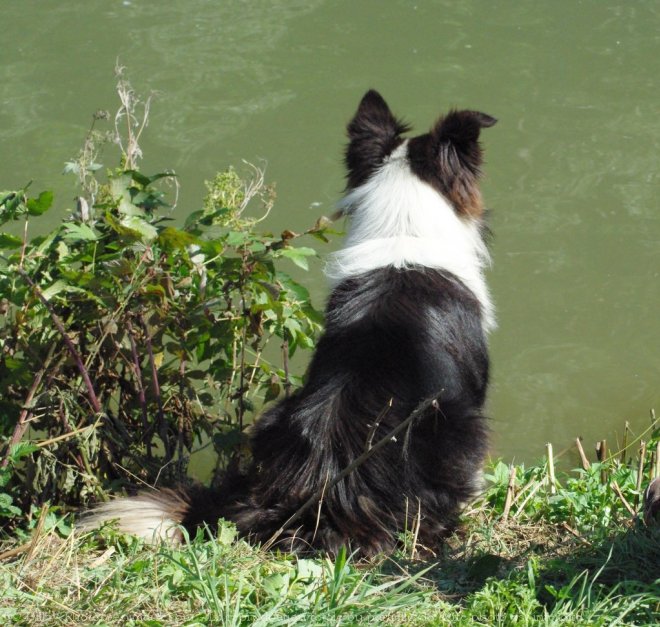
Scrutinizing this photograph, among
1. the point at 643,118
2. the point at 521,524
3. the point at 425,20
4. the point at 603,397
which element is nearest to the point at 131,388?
the point at 521,524

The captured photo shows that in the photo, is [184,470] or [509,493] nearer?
[509,493]

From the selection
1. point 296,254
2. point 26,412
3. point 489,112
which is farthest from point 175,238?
point 489,112

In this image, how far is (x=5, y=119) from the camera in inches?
365

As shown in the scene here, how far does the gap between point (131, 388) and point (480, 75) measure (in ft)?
21.2

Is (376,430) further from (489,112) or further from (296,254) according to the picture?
(489,112)

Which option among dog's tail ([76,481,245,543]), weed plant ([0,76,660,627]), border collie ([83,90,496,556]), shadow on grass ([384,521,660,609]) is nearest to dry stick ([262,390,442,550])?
border collie ([83,90,496,556])

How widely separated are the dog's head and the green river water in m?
1.94

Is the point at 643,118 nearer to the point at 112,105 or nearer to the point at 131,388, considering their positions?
the point at 112,105

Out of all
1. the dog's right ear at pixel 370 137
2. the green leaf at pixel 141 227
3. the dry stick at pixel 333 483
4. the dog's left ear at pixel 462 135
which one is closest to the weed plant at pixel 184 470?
the green leaf at pixel 141 227

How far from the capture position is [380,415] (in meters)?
3.44

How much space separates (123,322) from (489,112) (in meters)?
5.82

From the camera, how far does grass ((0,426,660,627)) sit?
2.99 m

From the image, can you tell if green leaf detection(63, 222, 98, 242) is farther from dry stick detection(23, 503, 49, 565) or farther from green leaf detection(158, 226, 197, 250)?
dry stick detection(23, 503, 49, 565)

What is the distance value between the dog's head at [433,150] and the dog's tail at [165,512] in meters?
1.74
